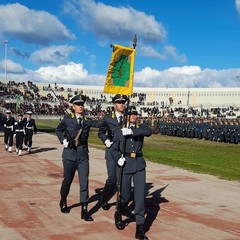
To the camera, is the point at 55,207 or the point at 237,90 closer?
the point at 55,207

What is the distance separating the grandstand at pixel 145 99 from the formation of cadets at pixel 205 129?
1164 inches

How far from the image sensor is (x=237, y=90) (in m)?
79.2

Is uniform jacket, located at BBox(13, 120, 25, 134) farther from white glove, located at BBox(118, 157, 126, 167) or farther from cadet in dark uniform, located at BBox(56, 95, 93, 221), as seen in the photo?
white glove, located at BBox(118, 157, 126, 167)

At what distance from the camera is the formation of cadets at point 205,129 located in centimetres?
2608

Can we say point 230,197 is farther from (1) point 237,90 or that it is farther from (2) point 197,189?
(1) point 237,90

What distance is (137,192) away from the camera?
19.1ft

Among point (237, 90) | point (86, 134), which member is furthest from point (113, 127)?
point (237, 90)

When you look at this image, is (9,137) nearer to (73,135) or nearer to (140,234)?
(73,135)

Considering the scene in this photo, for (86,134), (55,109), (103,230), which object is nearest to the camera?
(103,230)

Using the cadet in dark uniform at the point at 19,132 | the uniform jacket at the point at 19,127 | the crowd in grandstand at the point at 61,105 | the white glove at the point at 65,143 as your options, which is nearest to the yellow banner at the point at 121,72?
the white glove at the point at 65,143

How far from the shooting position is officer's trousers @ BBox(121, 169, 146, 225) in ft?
18.9

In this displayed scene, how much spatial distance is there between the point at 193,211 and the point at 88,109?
64098 millimetres

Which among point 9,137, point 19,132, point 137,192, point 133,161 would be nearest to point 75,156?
point 133,161

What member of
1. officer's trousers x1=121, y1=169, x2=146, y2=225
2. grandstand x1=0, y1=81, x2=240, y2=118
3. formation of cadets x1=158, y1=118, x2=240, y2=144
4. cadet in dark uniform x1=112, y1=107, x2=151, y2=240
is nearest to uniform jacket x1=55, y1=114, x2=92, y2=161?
cadet in dark uniform x1=112, y1=107, x2=151, y2=240
